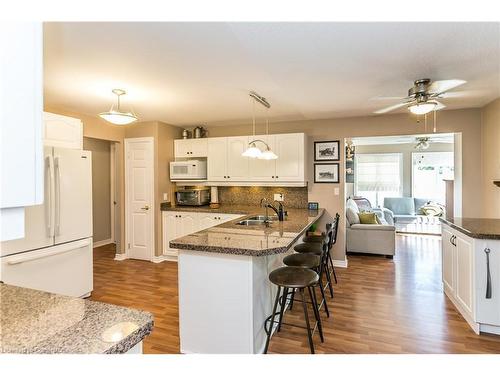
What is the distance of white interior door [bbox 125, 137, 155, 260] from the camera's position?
497 centimetres

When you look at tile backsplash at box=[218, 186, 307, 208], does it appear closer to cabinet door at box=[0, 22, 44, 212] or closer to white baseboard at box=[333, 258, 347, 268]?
white baseboard at box=[333, 258, 347, 268]

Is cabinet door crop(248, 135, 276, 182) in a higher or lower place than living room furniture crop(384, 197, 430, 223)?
higher

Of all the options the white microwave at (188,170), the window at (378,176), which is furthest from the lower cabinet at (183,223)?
the window at (378,176)

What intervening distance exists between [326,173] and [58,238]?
371 centimetres

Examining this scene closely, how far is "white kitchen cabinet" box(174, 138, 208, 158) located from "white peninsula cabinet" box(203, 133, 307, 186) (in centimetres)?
13

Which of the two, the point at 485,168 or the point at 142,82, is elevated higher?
the point at 142,82

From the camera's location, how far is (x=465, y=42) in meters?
2.06

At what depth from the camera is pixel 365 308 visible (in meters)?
3.13

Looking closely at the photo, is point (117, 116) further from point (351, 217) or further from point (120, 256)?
point (351, 217)

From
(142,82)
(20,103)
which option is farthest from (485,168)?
(20,103)

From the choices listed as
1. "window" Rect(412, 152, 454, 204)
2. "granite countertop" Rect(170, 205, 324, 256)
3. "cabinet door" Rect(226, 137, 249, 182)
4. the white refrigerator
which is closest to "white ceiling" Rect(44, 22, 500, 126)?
the white refrigerator

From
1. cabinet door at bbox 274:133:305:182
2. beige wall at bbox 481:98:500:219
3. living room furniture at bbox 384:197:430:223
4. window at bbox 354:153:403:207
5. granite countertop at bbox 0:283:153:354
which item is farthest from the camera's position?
window at bbox 354:153:403:207
